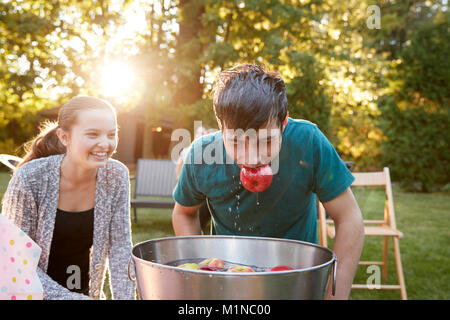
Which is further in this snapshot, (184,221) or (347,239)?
(184,221)

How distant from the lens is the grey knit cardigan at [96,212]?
190 cm

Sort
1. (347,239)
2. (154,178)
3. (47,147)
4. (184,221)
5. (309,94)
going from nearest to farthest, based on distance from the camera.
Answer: (347,239) < (184,221) < (47,147) < (309,94) < (154,178)

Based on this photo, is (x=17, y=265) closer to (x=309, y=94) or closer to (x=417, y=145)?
(x=309, y=94)

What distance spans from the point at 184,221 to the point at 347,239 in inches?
22.0

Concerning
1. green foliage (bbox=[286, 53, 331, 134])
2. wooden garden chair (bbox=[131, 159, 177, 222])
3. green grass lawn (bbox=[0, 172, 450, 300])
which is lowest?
green grass lawn (bbox=[0, 172, 450, 300])

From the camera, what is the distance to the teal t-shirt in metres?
1.35

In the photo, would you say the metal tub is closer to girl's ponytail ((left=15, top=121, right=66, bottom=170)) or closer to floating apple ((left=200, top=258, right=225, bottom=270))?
floating apple ((left=200, top=258, right=225, bottom=270))

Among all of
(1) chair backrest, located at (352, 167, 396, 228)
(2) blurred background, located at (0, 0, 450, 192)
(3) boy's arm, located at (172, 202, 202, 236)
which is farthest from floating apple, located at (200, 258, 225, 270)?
(2) blurred background, located at (0, 0, 450, 192)

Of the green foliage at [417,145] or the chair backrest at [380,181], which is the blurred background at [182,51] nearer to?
the chair backrest at [380,181]

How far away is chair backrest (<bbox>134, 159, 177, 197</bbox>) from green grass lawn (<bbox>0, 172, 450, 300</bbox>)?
50cm

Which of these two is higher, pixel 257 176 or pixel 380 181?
pixel 257 176

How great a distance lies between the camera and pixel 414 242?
6.09m

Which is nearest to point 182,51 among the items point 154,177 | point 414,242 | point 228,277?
point 154,177
